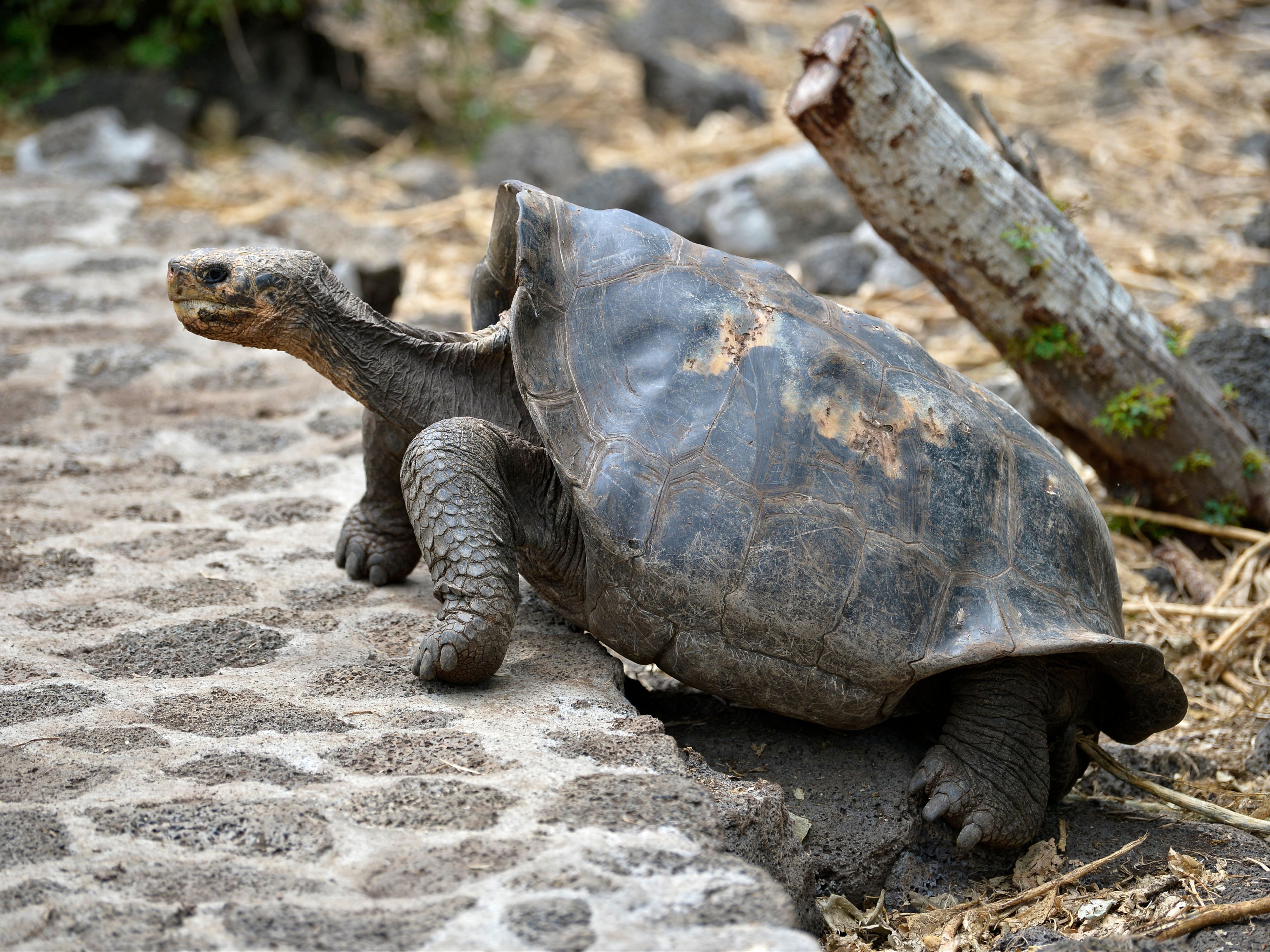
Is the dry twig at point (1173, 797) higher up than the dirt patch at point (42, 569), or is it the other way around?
the dry twig at point (1173, 797)

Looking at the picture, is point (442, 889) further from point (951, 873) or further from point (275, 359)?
point (275, 359)

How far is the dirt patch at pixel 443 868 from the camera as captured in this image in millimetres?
1992

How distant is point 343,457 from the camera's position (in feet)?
14.9

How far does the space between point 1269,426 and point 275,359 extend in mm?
4119

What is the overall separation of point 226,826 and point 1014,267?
9.94ft

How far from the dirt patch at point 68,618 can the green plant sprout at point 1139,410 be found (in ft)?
10.6

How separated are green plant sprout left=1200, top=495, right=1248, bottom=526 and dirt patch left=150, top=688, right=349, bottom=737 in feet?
11.1

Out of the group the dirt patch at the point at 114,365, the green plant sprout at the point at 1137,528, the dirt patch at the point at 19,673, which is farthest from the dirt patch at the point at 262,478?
the green plant sprout at the point at 1137,528

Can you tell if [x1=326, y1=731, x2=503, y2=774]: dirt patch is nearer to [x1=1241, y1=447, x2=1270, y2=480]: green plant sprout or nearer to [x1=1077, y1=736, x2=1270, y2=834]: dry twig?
[x1=1077, y1=736, x2=1270, y2=834]: dry twig

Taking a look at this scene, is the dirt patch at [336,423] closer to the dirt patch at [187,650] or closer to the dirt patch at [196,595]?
the dirt patch at [196,595]

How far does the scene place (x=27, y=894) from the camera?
1.92 metres

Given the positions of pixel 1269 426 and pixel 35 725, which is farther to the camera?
pixel 1269 426

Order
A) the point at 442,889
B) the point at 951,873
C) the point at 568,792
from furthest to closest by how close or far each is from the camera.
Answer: the point at 951,873 → the point at 568,792 → the point at 442,889

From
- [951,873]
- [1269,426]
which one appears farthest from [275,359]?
[1269,426]
